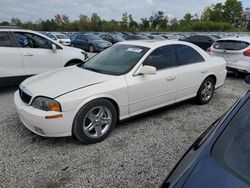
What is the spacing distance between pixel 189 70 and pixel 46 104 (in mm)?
2776

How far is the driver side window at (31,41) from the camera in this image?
18.4 ft

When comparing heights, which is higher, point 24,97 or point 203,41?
point 24,97

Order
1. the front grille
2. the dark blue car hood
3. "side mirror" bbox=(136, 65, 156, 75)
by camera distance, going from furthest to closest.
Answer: "side mirror" bbox=(136, 65, 156, 75) < the front grille < the dark blue car hood

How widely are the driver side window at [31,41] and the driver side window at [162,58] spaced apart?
3466mm

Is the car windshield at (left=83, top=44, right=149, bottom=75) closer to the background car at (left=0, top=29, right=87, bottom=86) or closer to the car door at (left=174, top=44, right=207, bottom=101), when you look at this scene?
the car door at (left=174, top=44, right=207, bottom=101)

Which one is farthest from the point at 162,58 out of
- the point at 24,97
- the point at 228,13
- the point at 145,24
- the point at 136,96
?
the point at 228,13

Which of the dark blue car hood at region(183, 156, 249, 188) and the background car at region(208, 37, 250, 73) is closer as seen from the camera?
the dark blue car hood at region(183, 156, 249, 188)

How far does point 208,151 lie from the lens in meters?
1.45

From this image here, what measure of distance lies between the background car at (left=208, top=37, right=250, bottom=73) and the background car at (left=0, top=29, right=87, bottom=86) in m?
5.24

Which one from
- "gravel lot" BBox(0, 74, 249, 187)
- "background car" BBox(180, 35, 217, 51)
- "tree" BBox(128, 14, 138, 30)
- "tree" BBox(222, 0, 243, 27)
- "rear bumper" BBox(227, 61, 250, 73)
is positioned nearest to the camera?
"gravel lot" BBox(0, 74, 249, 187)

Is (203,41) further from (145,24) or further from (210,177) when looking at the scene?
(145,24)

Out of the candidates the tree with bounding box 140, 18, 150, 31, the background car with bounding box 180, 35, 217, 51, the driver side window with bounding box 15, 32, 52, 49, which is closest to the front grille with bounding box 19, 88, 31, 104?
the driver side window with bounding box 15, 32, 52, 49

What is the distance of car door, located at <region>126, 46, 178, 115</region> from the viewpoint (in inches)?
141

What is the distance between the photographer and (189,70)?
171 inches
